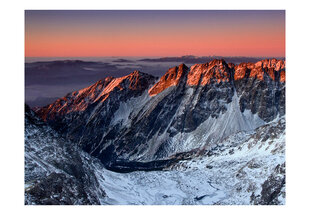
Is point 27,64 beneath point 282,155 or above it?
above

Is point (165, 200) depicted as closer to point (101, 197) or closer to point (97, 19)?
point (101, 197)

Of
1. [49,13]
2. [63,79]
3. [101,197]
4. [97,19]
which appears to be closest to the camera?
[49,13]

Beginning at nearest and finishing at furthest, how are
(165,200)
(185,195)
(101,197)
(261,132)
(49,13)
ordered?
(49,13) → (101,197) → (165,200) → (185,195) → (261,132)

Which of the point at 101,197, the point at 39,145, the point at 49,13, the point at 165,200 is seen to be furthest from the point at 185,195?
the point at 49,13

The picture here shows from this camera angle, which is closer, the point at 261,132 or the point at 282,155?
the point at 282,155

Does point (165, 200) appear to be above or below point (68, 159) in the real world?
below

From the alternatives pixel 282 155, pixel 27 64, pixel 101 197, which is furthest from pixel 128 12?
pixel 282 155

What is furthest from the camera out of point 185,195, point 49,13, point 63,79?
point 185,195
